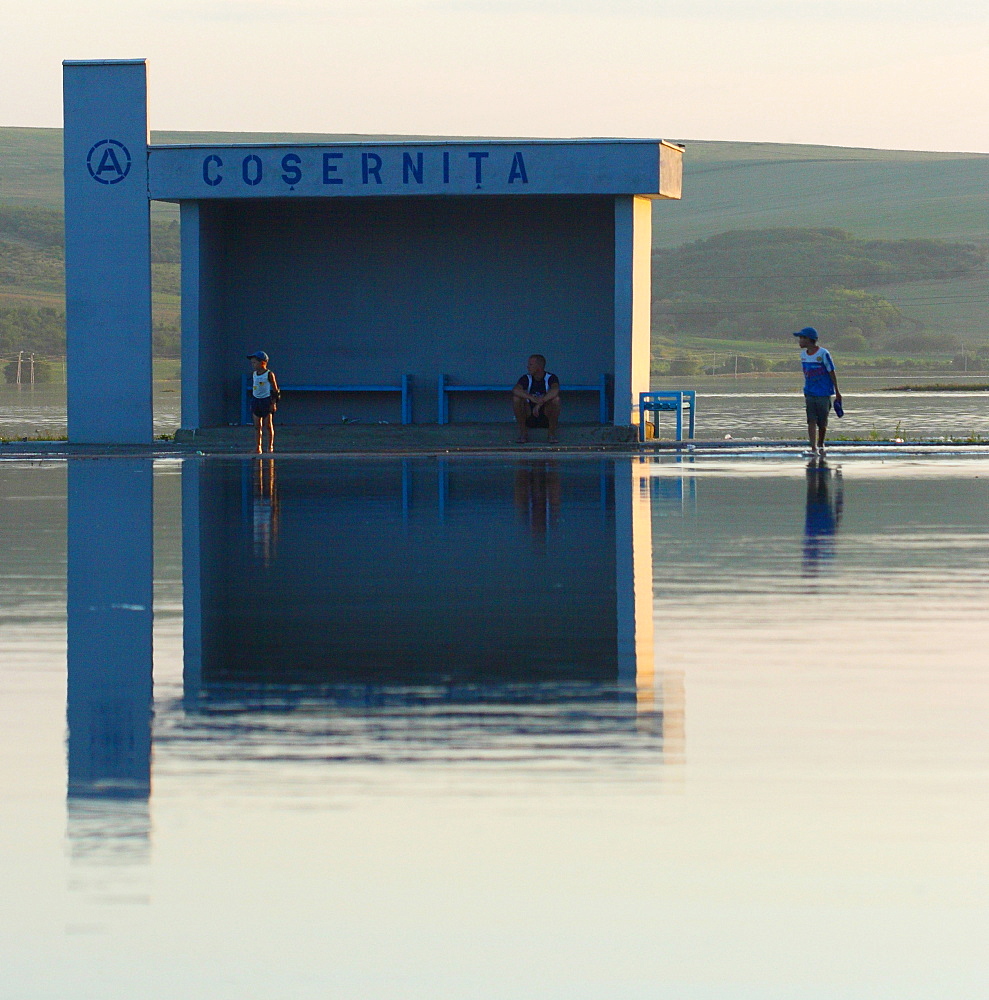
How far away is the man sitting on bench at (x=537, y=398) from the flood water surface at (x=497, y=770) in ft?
42.1

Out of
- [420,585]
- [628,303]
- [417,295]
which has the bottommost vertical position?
[420,585]

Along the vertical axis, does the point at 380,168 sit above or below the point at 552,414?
above

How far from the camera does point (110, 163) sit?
28.5 meters

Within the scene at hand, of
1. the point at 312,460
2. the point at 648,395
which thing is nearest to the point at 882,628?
the point at 312,460

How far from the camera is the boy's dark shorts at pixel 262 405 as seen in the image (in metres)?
26.7

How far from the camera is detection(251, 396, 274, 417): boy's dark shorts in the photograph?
2667cm

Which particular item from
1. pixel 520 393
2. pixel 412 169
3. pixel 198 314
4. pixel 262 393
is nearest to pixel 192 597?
pixel 262 393

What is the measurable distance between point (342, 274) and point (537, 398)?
14.7ft

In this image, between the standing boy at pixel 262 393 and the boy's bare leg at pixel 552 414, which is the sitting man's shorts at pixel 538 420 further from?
the standing boy at pixel 262 393

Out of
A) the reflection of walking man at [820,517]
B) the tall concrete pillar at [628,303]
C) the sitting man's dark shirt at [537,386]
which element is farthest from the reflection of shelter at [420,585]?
the tall concrete pillar at [628,303]

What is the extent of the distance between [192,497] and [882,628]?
10.7 m

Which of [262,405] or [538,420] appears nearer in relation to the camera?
[262,405]

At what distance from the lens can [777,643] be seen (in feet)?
32.7

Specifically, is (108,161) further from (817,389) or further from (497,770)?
(497,770)
